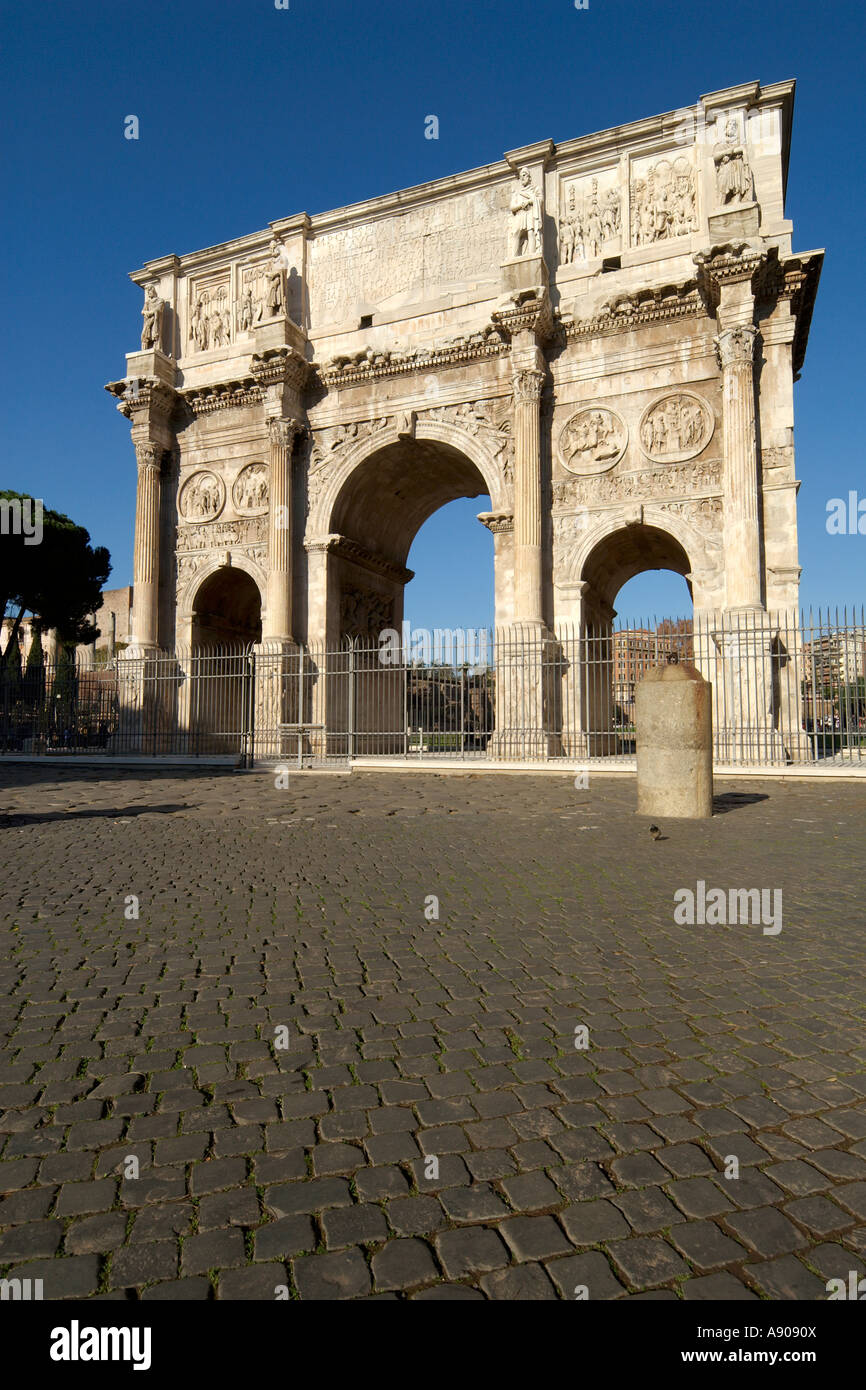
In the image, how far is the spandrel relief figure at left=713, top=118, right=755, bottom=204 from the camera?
1526 cm

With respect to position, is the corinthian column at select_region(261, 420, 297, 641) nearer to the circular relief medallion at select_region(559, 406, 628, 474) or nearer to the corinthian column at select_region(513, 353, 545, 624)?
the corinthian column at select_region(513, 353, 545, 624)

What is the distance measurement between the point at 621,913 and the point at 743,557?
11817 millimetres

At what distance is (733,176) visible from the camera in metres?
15.4

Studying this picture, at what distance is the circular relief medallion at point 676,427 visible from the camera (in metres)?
15.9

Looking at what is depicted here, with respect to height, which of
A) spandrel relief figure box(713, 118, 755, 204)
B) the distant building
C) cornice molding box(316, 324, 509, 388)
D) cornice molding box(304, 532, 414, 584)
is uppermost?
spandrel relief figure box(713, 118, 755, 204)

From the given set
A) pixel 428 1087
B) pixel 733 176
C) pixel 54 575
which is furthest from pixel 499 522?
pixel 54 575

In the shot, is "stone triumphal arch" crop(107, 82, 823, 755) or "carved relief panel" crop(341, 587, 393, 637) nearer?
"stone triumphal arch" crop(107, 82, 823, 755)

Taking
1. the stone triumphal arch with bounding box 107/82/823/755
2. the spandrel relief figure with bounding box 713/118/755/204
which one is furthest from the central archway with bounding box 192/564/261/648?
the spandrel relief figure with bounding box 713/118/755/204

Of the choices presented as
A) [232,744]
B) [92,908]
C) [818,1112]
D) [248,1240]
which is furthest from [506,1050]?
[232,744]

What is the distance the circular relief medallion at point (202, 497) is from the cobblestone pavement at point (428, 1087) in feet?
55.6

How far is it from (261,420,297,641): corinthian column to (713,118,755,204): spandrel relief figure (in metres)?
10.4

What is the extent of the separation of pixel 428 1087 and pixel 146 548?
20.4 metres

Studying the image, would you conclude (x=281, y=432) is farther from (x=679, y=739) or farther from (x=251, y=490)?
(x=679, y=739)
